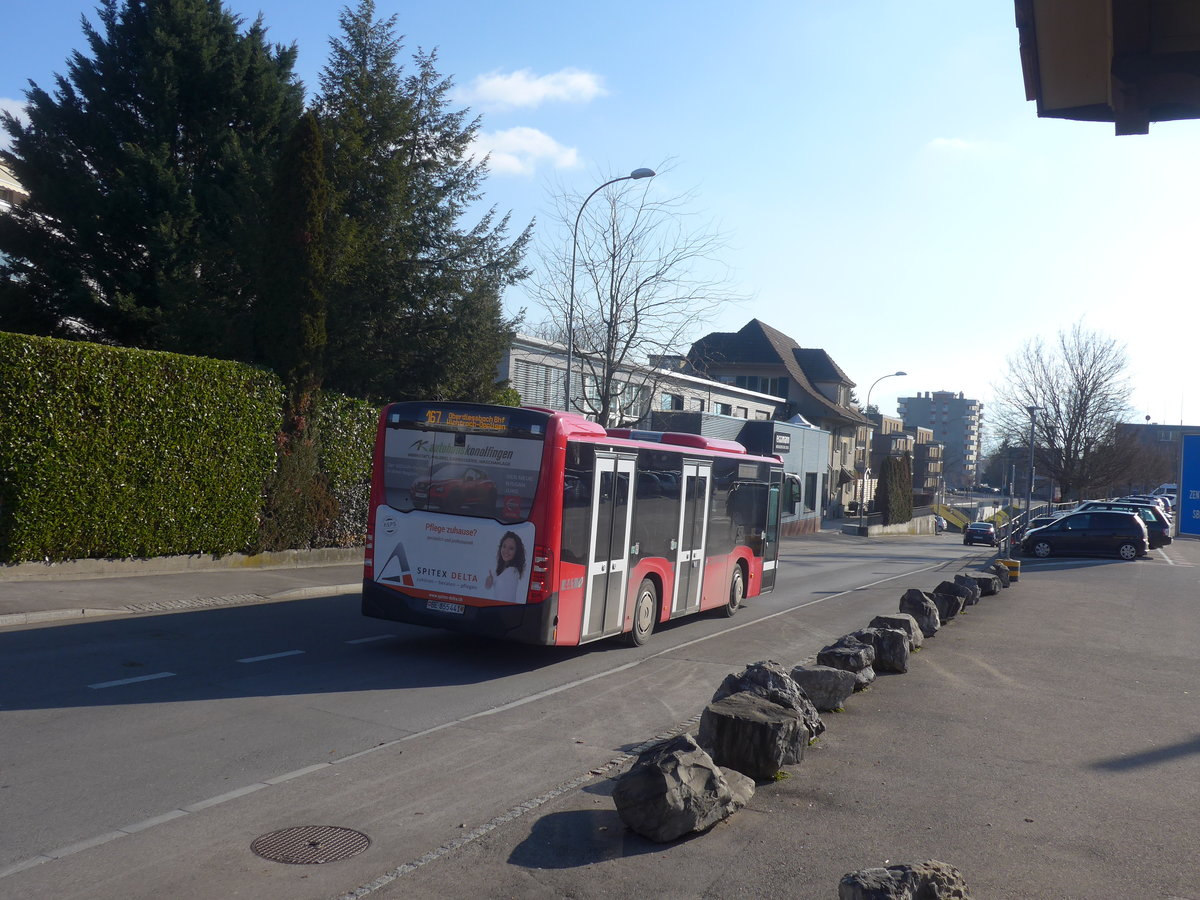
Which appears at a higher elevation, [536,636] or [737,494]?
[737,494]

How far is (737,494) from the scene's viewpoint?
1661cm

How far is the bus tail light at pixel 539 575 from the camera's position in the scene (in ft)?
35.8

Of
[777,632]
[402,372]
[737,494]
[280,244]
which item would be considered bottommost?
[777,632]

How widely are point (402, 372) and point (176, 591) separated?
33.4ft


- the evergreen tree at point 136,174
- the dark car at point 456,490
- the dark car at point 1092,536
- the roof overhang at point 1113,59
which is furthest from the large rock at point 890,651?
the dark car at point 1092,536

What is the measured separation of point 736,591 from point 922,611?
354 centimetres

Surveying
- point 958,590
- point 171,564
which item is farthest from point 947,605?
point 171,564

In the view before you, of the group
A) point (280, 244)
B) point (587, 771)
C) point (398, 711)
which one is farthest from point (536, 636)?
point (280, 244)

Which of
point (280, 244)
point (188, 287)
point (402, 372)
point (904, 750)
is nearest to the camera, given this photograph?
point (904, 750)

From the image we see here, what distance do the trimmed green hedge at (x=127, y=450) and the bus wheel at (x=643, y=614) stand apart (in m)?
8.24

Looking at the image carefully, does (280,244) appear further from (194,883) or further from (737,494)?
(194,883)

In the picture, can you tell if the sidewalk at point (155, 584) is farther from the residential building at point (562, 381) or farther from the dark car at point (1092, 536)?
the dark car at point (1092, 536)

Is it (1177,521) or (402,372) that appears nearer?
(1177,521)

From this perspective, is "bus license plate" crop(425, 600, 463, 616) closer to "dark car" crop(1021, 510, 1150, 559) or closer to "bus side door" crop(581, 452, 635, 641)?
"bus side door" crop(581, 452, 635, 641)
